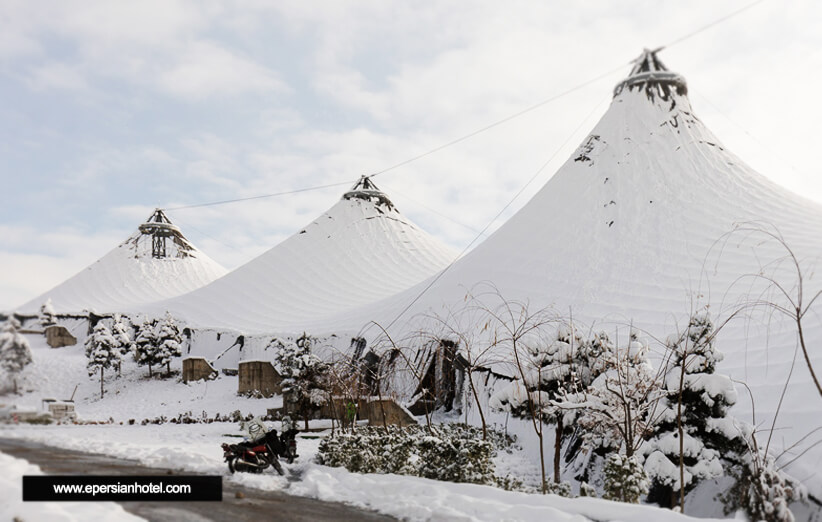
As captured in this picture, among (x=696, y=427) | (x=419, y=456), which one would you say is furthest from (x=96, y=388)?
(x=696, y=427)

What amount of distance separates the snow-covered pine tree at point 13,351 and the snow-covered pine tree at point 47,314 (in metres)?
0.11

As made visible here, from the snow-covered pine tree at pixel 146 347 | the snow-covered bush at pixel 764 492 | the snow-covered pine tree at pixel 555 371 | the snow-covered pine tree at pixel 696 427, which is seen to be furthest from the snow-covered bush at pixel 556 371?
the snow-covered pine tree at pixel 146 347

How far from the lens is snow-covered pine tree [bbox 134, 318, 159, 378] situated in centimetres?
328

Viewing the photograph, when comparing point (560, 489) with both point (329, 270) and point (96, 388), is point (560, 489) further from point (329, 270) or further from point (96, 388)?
point (329, 270)

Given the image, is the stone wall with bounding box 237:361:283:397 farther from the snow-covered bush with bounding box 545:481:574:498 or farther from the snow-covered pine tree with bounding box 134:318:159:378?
the snow-covered pine tree with bounding box 134:318:159:378

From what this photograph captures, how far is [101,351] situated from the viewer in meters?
2.57

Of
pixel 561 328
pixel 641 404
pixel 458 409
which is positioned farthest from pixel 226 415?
pixel 641 404

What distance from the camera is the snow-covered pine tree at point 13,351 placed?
1.91 meters

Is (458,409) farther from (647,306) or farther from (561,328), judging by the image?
(561,328)

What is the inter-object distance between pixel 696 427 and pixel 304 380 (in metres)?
8.92

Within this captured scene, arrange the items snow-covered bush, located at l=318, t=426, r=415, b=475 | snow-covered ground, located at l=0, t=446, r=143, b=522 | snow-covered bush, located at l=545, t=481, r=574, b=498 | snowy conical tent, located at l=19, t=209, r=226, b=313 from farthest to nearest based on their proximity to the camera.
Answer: snow-covered bush, located at l=318, t=426, r=415, b=475 → snow-covered bush, located at l=545, t=481, r=574, b=498 → snowy conical tent, located at l=19, t=209, r=226, b=313 → snow-covered ground, located at l=0, t=446, r=143, b=522

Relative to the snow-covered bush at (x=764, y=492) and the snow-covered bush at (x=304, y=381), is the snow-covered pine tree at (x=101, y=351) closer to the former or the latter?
the snow-covered bush at (x=764, y=492)

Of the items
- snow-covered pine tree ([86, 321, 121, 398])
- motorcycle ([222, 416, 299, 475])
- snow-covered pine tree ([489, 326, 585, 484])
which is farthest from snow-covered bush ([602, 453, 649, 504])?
snow-covered pine tree ([86, 321, 121, 398])

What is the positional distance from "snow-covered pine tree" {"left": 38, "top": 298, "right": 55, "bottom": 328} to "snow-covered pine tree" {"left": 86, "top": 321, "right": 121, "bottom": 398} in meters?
0.29
